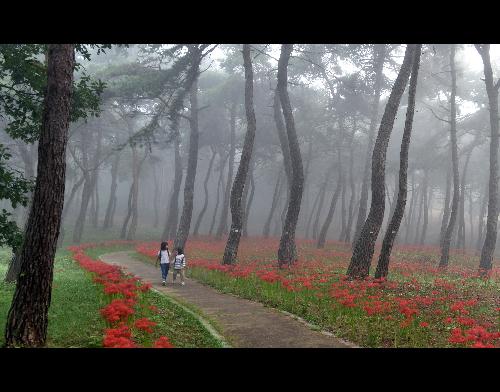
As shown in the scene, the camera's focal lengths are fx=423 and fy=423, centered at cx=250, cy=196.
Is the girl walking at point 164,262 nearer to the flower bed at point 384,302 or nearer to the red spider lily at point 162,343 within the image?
the flower bed at point 384,302

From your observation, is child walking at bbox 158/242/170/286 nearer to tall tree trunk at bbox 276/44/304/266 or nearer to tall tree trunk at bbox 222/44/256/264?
tall tree trunk at bbox 222/44/256/264

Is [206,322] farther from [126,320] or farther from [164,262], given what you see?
[164,262]

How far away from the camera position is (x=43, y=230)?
22.5ft

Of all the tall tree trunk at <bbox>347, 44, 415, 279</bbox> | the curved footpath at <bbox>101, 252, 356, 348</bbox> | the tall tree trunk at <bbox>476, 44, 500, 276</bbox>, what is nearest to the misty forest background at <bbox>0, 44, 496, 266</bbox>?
the tall tree trunk at <bbox>476, 44, 500, 276</bbox>

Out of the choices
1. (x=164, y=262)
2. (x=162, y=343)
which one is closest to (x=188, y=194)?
(x=164, y=262)

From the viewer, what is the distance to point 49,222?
22.6 ft

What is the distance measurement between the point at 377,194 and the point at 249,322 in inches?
294

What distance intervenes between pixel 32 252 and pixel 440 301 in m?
9.81

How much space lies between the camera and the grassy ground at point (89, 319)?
295 inches

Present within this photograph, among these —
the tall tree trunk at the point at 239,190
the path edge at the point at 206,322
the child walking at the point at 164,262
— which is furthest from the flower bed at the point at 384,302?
the path edge at the point at 206,322

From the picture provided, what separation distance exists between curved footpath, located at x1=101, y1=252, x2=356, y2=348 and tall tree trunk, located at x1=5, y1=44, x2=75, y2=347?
357cm

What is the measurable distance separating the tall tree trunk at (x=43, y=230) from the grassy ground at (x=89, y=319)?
49cm

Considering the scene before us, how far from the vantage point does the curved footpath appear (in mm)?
8468
